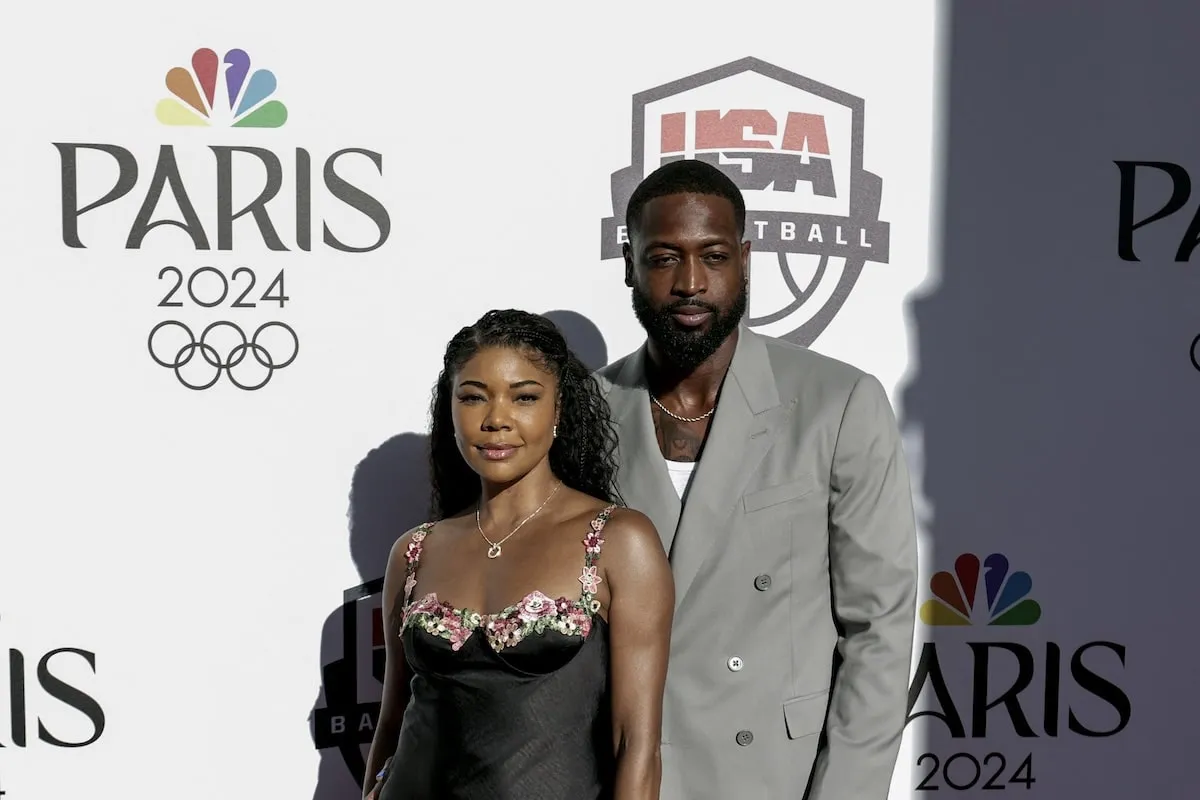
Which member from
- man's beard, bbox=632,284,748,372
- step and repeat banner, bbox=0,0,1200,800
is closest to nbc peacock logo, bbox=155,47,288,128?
step and repeat banner, bbox=0,0,1200,800

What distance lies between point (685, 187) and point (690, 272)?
0.53ft

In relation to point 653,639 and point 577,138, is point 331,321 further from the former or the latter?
point 653,639

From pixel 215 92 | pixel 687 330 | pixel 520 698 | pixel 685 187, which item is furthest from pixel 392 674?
pixel 215 92

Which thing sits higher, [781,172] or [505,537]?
[781,172]

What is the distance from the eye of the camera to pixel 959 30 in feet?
9.40

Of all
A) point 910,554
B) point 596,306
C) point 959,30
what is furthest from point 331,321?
point 959,30

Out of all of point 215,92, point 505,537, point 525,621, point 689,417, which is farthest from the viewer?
point 215,92

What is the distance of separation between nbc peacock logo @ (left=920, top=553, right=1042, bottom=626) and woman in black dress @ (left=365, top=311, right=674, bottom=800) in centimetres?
128

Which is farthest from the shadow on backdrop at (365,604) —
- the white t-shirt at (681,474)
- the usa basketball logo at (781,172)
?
the white t-shirt at (681,474)

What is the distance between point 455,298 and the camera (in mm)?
2848

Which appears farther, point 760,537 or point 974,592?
point 974,592

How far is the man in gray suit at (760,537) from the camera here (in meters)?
2.04

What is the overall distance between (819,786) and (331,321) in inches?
61.8

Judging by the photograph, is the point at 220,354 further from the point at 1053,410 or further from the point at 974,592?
the point at 1053,410
